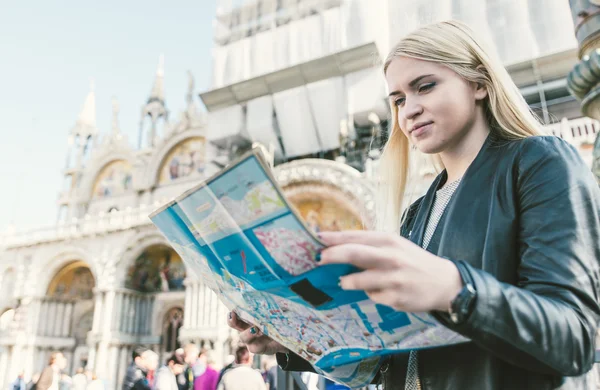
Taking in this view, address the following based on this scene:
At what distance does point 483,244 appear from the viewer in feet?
2.61

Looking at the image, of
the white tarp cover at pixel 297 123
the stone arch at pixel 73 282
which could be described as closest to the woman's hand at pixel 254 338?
the white tarp cover at pixel 297 123

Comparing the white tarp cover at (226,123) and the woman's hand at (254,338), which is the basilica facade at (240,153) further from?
the woman's hand at (254,338)

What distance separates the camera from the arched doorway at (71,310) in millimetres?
16562

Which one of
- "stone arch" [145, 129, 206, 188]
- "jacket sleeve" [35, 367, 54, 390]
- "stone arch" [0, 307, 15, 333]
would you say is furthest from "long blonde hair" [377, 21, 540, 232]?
"stone arch" [0, 307, 15, 333]

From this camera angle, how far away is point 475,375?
744 mm

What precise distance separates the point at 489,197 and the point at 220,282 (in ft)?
1.74

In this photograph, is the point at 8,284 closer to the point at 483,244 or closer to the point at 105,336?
the point at 105,336

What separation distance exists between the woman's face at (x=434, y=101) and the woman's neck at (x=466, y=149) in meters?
0.02

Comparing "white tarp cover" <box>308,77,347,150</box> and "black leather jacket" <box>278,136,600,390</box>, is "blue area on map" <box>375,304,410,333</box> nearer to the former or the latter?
"black leather jacket" <box>278,136,600,390</box>

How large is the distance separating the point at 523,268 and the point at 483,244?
0.09 m

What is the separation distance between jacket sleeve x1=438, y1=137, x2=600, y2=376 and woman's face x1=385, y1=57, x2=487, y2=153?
0.60ft

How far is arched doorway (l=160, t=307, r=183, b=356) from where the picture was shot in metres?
16.1

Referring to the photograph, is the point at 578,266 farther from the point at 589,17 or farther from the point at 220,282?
the point at 589,17

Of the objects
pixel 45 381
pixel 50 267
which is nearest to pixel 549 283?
pixel 45 381
